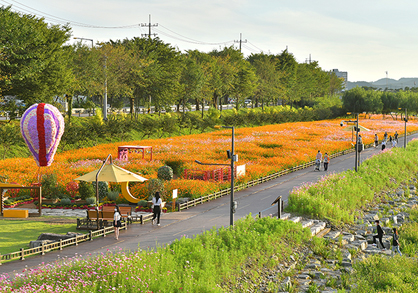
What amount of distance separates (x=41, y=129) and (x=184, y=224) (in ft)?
40.2

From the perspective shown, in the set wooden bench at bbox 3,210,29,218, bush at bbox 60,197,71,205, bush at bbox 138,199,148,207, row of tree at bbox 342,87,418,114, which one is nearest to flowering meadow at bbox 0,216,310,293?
bush at bbox 138,199,148,207

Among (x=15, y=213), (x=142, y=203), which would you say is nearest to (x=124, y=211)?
(x=142, y=203)

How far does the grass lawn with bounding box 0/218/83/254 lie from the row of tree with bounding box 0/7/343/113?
2332cm

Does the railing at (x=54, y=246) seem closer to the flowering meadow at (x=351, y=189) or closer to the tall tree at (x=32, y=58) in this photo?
the flowering meadow at (x=351, y=189)

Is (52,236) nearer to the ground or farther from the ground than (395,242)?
farther from the ground

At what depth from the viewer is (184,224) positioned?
23547 millimetres

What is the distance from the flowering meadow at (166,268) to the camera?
13547 millimetres

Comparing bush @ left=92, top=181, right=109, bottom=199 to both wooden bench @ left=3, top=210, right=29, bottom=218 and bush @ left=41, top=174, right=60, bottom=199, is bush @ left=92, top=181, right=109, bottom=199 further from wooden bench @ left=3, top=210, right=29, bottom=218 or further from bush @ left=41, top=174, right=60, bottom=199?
wooden bench @ left=3, top=210, right=29, bottom=218

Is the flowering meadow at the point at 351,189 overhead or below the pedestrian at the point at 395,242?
overhead

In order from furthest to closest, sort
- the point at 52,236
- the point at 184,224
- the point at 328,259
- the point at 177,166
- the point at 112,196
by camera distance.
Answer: the point at 177,166 → the point at 112,196 → the point at 184,224 → the point at 328,259 → the point at 52,236

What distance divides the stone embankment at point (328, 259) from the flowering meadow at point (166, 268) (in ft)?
1.79

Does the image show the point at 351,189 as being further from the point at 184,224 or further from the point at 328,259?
the point at 184,224

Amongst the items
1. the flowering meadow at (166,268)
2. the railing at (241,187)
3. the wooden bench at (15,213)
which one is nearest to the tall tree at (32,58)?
the wooden bench at (15,213)

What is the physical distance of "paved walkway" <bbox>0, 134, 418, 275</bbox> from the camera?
18.5 meters
